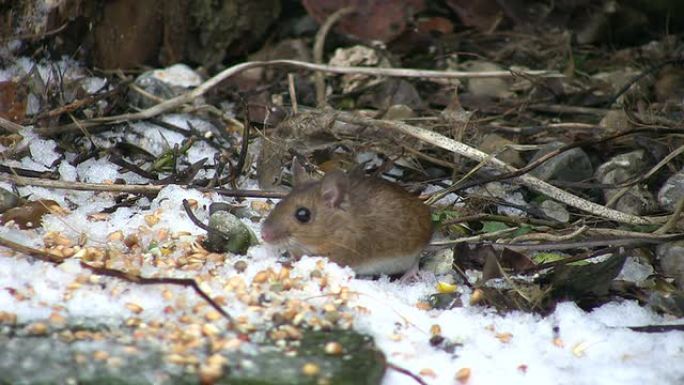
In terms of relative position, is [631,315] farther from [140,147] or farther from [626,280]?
[140,147]

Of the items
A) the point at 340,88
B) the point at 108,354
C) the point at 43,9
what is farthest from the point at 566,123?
the point at 108,354

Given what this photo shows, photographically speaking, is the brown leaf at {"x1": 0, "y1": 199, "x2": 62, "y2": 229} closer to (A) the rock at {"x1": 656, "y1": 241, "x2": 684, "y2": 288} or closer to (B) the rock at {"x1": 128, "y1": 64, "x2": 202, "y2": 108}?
(B) the rock at {"x1": 128, "y1": 64, "x2": 202, "y2": 108}

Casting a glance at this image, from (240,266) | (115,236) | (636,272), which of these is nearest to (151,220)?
(115,236)

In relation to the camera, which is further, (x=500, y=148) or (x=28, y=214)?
(x=500, y=148)

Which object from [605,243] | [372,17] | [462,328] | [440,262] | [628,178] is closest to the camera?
[462,328]

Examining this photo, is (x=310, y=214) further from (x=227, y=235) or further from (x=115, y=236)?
(x=115, y=236)

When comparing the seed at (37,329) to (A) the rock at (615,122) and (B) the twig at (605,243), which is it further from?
(A) the rock at (615,122)

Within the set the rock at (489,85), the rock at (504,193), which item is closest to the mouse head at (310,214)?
the rock at (504,193)

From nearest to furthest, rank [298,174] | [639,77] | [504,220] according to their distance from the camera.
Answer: [298,174]
[504,220]
[639,77]

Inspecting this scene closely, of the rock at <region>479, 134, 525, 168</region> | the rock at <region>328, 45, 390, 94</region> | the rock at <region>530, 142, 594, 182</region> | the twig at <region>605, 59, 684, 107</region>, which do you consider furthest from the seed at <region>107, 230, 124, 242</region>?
the twig at <region>605, 59, 684, 107</region>
